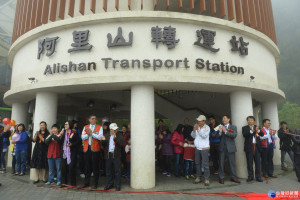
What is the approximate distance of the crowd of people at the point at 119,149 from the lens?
5848 mm

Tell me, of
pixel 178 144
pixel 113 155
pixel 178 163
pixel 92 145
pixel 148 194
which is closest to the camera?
pixel 148 194

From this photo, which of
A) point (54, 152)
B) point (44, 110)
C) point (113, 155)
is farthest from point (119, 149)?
point (44, 110)

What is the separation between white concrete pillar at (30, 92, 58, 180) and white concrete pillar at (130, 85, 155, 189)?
3.09 meters

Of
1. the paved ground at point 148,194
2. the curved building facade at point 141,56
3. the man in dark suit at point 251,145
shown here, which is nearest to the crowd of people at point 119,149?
the man in dark suit at point 251,145

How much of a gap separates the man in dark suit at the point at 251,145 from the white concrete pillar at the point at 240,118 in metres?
0.38

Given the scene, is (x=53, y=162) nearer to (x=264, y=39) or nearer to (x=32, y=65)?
(x=32, y=65)

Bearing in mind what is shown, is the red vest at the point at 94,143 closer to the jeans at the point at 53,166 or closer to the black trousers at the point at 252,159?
the jeans at the point at 53,166

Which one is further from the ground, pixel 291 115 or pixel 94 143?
pixel 291 115

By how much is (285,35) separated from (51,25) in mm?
72804

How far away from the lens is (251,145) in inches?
253

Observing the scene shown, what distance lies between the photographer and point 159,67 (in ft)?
20.5

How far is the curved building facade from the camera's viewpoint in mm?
6168

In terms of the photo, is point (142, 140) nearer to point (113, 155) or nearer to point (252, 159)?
point (113, 155)

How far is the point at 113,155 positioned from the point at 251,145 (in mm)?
4310
